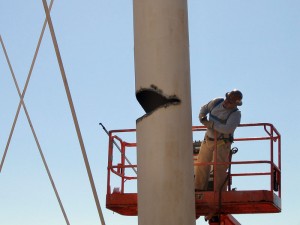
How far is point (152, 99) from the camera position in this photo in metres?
2.52

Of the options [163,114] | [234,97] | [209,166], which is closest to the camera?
[163,114]

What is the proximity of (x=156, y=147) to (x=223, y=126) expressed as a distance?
247 inches

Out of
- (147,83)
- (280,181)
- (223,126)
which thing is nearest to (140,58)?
(147,83)

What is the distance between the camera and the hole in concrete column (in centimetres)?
246

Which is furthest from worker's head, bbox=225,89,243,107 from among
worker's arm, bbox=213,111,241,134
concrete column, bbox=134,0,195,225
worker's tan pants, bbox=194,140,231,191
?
concrete column, bbox=134,0,195,225

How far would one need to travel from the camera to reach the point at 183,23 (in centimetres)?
256

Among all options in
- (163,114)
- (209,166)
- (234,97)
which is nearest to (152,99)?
(163,114)

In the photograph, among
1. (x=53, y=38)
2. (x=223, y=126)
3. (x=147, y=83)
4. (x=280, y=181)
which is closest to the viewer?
(x=147, y=83)

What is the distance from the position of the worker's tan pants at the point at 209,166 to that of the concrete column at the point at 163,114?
6.44 metres

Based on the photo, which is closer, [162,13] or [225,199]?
[162,13]

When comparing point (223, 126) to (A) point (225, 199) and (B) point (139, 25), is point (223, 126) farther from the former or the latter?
(B) point (139, 25)

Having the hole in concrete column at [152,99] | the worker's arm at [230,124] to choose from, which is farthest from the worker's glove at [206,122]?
the hole in concrete column at [152,99]

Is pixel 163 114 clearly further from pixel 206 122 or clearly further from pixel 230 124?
pixel 206 122

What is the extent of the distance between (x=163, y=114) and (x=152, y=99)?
96 millimetres
